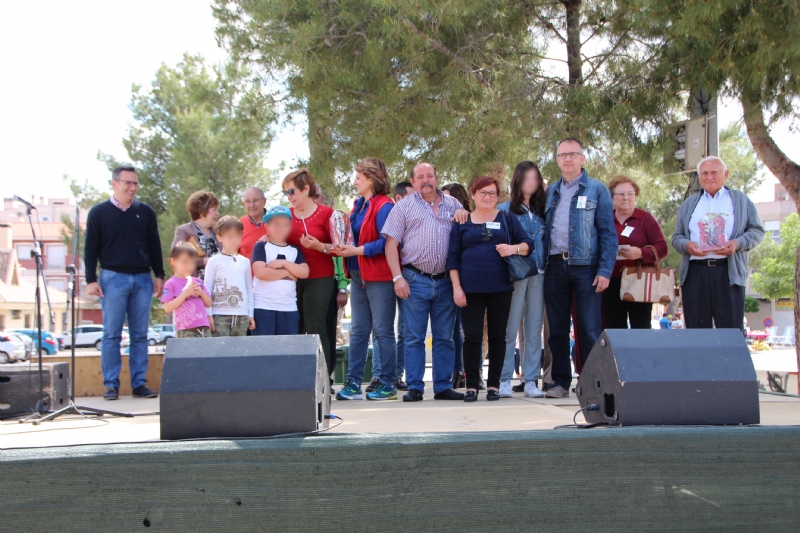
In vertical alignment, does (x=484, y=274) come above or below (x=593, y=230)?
below

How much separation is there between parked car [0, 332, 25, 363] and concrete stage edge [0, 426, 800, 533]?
27.2m

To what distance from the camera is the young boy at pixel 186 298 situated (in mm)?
5543

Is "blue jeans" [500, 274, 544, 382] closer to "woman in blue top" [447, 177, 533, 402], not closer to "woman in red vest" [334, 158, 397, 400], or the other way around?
"woman in blue top" [447, 177, 533, 402]

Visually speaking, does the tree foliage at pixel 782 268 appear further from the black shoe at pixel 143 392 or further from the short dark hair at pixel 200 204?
the black shoe at pixel 143 392

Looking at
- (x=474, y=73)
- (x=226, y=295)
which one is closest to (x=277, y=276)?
(x=226, y=295)

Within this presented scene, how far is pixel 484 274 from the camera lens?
5098mm

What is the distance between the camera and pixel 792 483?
3010 mm

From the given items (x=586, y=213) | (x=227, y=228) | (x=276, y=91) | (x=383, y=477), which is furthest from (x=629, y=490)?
(x=276, y=91)

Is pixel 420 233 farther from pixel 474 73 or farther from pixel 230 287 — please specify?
pixel 474 73

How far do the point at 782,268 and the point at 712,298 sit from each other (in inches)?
1444

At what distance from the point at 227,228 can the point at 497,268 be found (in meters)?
2.13

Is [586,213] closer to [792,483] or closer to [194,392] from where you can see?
[792,483]

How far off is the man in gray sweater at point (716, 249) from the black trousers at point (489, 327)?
142cm

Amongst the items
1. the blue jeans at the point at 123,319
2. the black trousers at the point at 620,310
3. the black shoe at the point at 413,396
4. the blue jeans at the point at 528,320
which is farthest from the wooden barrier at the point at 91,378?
the black trousers at the point at 620,310
